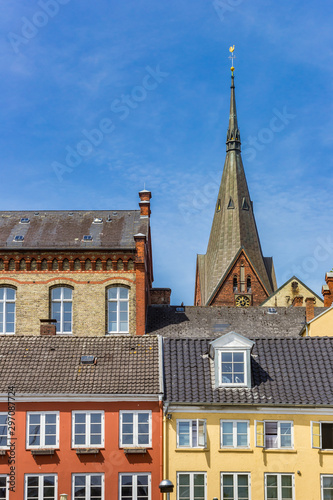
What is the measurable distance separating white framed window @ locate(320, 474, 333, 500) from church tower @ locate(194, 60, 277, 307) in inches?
1974

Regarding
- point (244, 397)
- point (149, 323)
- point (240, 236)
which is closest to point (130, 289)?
point (149, 323)

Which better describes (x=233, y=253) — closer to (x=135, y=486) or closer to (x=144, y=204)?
(x=144, y=204)

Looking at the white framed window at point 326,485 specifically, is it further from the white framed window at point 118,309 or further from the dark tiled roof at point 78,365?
the white framed window at point 118,309

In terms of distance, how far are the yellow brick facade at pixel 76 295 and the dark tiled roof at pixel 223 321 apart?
3.47m

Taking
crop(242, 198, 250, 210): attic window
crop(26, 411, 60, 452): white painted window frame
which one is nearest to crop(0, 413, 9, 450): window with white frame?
crop(26, 411, 60, 452): white painted window frame

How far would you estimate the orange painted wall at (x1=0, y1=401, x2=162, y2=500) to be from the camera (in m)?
35.1

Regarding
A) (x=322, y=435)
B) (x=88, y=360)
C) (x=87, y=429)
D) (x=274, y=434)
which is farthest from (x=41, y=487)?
(x=322, y=435)

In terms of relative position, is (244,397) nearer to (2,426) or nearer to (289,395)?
(289,395)

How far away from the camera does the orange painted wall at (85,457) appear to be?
1380 inches

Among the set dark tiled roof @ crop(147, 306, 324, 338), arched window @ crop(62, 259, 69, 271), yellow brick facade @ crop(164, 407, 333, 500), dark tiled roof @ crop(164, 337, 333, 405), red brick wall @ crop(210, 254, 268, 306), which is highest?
red brick wall @ crop(210, 254, 268, 306)

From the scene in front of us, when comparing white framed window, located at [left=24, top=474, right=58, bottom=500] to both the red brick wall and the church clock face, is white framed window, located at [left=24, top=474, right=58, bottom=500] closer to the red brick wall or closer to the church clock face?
the church clock face

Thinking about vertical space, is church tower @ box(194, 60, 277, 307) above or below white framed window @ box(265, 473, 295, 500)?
above

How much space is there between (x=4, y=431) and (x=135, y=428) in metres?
5.56

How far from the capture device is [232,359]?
123ft
